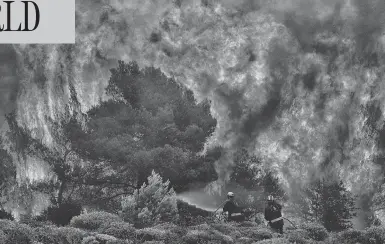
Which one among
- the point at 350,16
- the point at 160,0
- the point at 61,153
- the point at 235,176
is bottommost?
the point at 235,176

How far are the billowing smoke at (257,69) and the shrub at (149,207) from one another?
10.6 m

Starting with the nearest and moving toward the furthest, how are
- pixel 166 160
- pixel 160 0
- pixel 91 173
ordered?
pixel 166 160 → pixel 91 173 → pixel 160 0

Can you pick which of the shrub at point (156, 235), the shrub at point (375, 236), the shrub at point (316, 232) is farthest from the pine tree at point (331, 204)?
the shrub at point (156, 235)

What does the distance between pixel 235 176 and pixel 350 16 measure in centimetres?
1053

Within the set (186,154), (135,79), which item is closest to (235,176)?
(186,154)

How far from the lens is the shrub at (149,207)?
14.4 m

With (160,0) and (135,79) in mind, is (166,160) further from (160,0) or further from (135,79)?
(160,0)

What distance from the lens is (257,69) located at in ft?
93.4

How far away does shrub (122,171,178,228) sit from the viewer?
1440 cm

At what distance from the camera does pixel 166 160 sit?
2314cm

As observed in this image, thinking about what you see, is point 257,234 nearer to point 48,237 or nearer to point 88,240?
point 88,240

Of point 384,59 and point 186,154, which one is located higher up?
point 384,59

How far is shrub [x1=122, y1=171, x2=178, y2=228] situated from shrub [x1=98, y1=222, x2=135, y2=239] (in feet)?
6.70

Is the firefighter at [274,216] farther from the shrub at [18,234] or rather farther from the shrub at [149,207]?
the shrub at [18,234]
